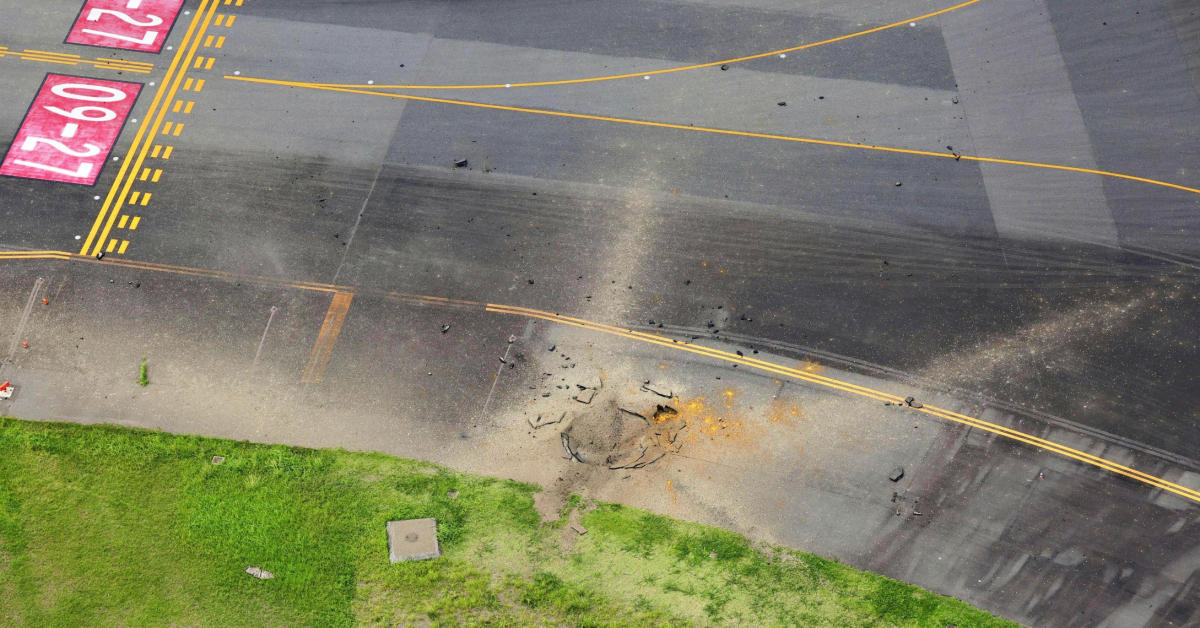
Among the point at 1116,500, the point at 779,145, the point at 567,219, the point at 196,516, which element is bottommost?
the point at 196,516

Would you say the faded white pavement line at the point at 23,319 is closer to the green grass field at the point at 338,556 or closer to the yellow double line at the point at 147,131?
the yellow double line at the point at 147,131

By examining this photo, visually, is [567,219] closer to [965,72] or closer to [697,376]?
[697,376]

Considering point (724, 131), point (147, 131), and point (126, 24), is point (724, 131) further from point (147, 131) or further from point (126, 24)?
point (126, 24)

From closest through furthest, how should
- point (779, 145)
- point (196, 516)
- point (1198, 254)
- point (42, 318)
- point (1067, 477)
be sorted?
1. point (196, 516)
2. point (1067, 477)
3. point (42, 318)
4. point (1198, 254)
5. point (779, 145)

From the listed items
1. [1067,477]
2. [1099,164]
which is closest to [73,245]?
[1067,477]

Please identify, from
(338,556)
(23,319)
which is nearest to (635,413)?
(338,556)

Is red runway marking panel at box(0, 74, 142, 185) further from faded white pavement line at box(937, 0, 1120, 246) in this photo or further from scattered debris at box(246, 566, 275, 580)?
faded white pavement line at box(937, 0, 1120, 246)

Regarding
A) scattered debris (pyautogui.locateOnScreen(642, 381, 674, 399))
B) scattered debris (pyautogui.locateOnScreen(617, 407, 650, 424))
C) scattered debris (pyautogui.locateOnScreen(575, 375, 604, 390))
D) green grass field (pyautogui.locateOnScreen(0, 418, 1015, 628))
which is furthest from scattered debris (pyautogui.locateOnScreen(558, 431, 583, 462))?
scattered debris (pyautogui.locateOnScreen(642, 381, 674, 399))
